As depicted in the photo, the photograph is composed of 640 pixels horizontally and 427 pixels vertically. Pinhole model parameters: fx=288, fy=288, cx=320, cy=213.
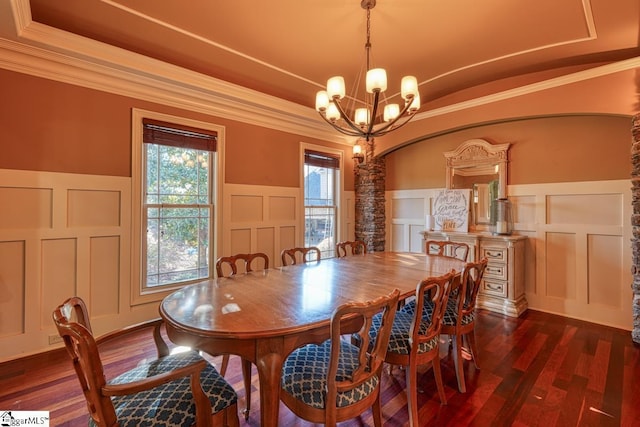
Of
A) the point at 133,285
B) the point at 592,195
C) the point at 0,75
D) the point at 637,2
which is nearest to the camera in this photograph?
the point at 637,2

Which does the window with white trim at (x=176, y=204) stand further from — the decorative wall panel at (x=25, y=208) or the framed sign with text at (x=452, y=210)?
the framed sign with text at (x=452, y=210)

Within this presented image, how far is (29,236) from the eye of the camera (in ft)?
8.09

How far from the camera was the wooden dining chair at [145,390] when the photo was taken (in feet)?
3.39

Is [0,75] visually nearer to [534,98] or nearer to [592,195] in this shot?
[534,98]

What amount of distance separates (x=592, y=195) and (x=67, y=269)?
5.57m

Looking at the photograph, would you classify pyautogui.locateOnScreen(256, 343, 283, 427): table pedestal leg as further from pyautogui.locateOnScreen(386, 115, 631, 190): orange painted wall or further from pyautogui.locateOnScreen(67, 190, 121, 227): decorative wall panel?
pyautogui.locateOnScreen(386, 115, 631, 190): orange painted wall

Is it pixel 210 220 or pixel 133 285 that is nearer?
pixel 133 285

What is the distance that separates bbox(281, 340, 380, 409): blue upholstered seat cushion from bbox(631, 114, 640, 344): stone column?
3.12 m

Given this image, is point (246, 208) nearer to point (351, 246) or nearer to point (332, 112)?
point (351, 246)

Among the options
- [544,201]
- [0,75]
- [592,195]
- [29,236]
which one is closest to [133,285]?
[29,236]

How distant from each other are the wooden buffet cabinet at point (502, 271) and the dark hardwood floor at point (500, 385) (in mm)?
621

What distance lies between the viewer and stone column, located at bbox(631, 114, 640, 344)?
2.80m

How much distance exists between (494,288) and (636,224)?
149 centimetres

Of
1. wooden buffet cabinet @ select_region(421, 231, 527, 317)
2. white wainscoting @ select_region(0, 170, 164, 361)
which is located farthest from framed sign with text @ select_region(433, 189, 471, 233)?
white wainscoting @ select_region(0, 170, 164, 361)
